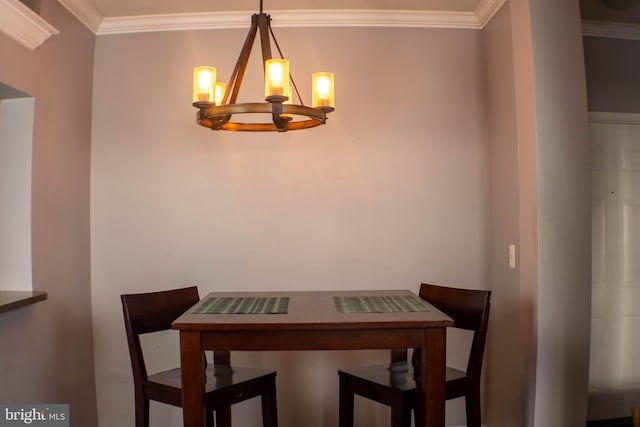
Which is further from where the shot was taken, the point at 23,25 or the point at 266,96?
the point at 23,25

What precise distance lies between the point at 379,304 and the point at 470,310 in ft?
1.33

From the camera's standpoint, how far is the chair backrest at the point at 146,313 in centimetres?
182

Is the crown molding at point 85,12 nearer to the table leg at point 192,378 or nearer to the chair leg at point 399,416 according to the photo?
the table leg at point 192,378

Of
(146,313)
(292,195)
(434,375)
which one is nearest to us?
(434,375)

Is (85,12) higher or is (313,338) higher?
(85,12)

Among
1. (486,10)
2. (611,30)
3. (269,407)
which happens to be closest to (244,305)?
(269,407)

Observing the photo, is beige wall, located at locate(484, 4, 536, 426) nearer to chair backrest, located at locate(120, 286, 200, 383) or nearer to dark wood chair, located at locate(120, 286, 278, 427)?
dark wood chair, located at locate(120, 286, 278, 427)

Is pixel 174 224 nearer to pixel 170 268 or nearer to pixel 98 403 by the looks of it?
pixel 170 268

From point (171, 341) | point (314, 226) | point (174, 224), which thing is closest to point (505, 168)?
point (314, 226)

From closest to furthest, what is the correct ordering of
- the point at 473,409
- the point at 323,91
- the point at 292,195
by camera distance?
the point at 323,91 < the point at 473,409 < the point at 292,195

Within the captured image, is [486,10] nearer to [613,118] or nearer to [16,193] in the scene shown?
[613,118]

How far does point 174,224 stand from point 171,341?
67 cm

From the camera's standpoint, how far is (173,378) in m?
1.86

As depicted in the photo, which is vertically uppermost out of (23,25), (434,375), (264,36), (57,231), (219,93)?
(23,25)
